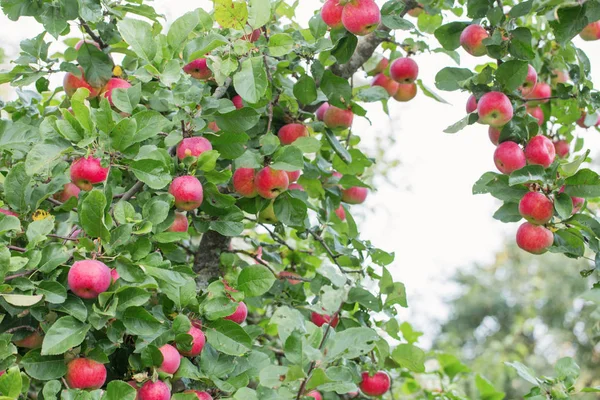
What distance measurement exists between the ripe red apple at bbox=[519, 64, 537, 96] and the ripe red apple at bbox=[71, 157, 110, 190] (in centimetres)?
88

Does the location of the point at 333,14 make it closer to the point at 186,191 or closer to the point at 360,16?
the point at 360,16

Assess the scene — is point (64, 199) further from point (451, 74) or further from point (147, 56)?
point (451, 74)

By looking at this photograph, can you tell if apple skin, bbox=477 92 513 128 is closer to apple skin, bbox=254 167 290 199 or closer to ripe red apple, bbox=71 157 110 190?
apple skin, bbox=254 167 290 199

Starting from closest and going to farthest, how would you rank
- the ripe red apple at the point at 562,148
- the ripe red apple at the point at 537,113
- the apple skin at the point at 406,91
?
the ripe red apple at the point at 537,113 < the ripe red apple at the point at 562,148 < the apple skin at the point at 406,91

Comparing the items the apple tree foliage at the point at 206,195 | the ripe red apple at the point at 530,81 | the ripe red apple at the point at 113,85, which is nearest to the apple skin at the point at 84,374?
the apple tree foliage at the point at 206,195

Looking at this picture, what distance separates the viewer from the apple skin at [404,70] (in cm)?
169

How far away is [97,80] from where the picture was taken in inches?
55.5

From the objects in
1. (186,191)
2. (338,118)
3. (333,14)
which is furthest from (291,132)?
(186,191)

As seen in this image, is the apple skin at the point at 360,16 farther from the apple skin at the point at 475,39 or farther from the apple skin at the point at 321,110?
the apple skin at the point at 321,110

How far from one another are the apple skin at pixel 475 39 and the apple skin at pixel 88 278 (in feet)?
2.77

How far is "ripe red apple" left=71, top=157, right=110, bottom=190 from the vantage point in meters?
1.14

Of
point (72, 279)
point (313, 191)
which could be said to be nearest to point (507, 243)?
point (313, 191)

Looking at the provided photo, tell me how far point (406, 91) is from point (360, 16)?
0.55m

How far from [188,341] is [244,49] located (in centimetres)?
52
